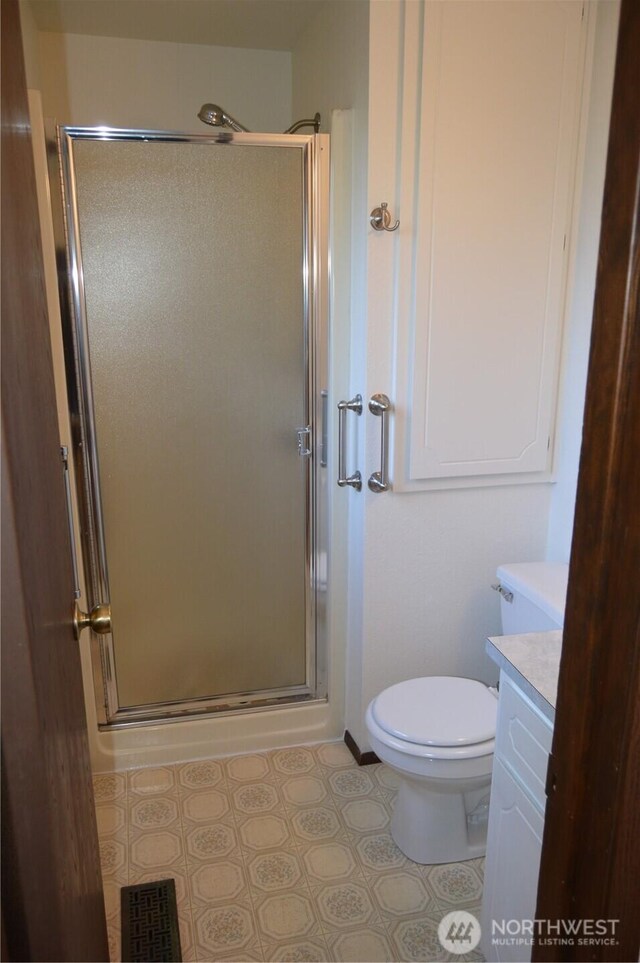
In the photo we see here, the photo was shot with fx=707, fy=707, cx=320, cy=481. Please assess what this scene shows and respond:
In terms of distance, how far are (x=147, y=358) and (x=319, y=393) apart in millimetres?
538

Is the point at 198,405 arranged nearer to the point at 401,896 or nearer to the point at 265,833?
the point at 265,833

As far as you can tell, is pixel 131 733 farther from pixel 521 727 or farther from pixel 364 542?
pixel 521 727

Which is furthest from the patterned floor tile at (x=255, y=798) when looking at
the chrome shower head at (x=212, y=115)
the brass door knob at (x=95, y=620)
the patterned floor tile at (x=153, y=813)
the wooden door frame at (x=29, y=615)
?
the chrome shower head at (x=212, y=115)

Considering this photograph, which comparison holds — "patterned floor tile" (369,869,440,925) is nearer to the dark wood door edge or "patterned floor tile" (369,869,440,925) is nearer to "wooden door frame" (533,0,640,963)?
the dark wood door edge

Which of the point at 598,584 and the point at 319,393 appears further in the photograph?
the point at 319,393

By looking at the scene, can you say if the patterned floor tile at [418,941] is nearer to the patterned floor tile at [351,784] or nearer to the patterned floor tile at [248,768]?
the patterned floor tile at [351,784]

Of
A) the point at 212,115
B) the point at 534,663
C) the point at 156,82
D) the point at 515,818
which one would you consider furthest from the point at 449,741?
the point at 156,82

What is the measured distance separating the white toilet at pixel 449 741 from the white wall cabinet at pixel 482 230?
0.42m

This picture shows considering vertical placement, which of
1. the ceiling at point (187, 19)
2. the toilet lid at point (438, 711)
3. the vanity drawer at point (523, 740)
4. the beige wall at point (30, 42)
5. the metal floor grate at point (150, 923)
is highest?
the ceiling at point (187, 19)

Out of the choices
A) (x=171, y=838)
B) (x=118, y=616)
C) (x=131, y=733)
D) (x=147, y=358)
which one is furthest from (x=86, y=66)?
(x=171, y=838)

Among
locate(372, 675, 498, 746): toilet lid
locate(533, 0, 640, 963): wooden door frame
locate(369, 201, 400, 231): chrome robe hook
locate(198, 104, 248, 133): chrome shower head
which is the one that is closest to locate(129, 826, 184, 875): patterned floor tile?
locate(372, 675, 498, 746): toilet lid

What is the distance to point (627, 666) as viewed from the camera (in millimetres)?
625

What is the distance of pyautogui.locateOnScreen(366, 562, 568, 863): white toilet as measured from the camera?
5.87ft

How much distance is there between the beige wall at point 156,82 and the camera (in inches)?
103
